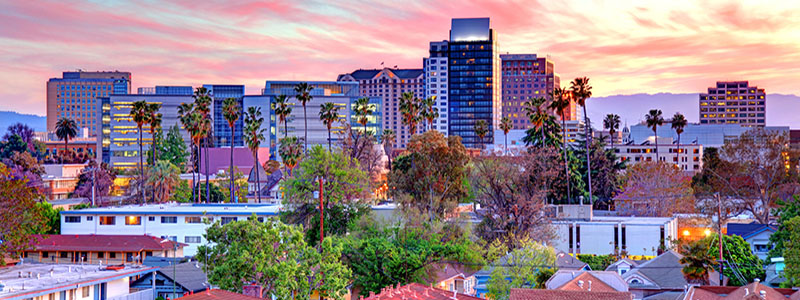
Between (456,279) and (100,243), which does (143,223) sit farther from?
(456,279)

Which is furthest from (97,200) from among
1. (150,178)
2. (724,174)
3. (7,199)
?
(724,174)

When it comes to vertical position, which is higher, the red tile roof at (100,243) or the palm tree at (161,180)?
the palm tree at (161,180)

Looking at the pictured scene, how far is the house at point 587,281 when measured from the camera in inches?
1889

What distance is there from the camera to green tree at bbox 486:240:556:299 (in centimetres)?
5559

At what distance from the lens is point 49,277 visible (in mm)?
47406

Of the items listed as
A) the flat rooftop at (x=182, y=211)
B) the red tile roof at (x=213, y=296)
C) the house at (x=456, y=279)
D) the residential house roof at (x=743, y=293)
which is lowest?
the house at (x=456, y=279)

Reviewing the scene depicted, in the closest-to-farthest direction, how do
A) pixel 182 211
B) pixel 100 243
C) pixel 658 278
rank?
pixel 658 278 < pixel 100 243 < pixel 182 211

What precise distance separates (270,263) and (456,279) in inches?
932

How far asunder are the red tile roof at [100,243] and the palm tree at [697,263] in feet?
141

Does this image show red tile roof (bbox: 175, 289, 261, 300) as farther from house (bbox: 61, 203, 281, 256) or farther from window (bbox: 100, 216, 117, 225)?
window (bbox: 100, 216, 117, 225)

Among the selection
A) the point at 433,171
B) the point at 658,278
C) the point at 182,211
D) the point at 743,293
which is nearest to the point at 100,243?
the point at 182,211

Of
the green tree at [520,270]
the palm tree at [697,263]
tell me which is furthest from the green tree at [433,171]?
the palm tree at [697,263]

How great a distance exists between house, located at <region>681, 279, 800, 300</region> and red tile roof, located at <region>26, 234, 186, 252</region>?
44.7m

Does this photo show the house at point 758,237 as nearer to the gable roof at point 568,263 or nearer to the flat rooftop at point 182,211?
the gable roof at point 568,263
